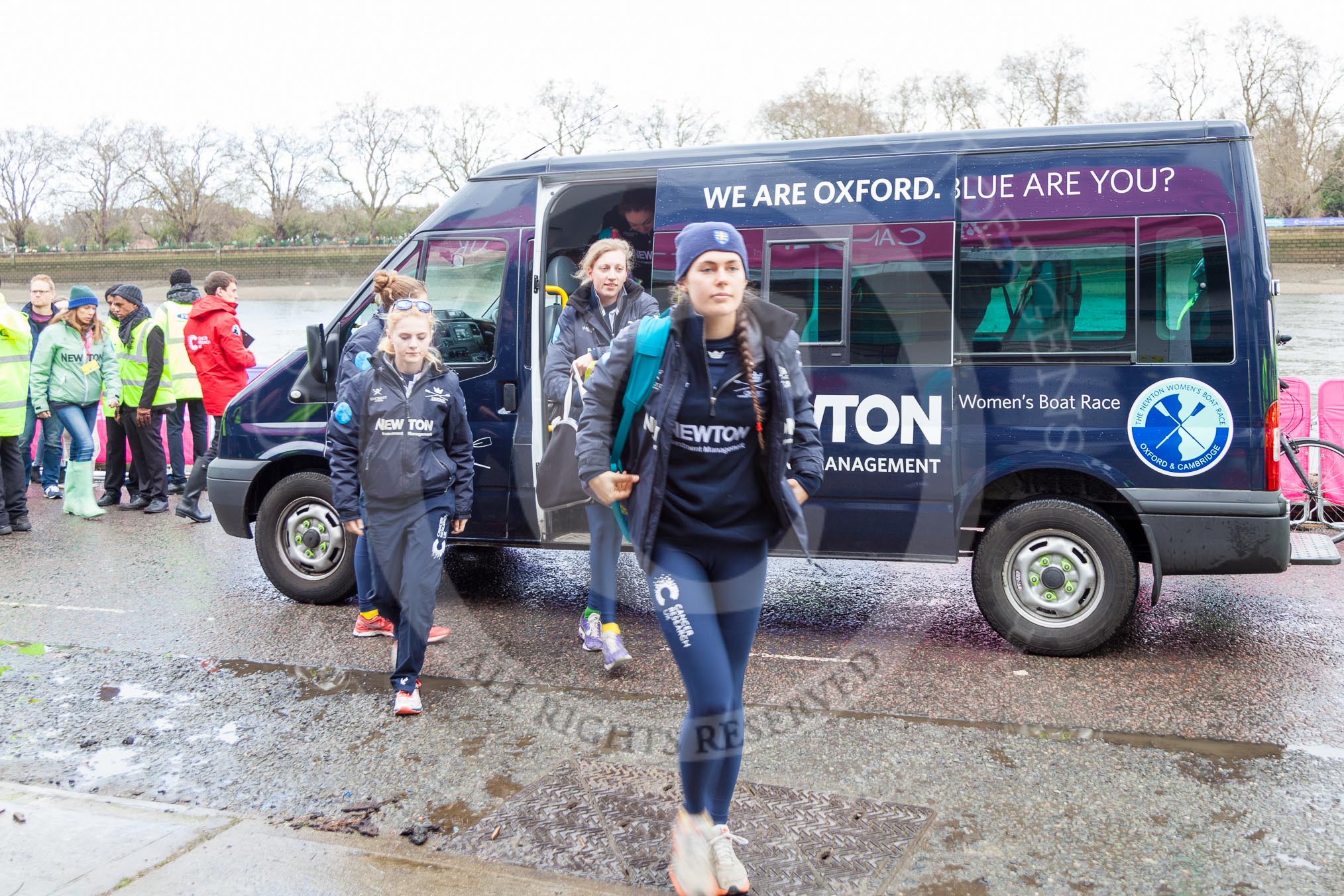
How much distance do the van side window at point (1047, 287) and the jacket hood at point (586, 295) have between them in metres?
1.53

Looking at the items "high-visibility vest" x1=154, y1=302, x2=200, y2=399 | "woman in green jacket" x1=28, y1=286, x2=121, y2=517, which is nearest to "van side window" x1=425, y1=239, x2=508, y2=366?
"high-visibility vest" x1=154, y1=302, x2=200, y2=399

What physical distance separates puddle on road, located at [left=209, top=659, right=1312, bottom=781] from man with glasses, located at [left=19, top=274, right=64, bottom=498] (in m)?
6.29

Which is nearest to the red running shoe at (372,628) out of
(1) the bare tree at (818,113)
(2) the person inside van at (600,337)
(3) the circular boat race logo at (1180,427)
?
(2) the person inside van at (600,337)

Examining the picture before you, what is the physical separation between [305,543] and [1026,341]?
4029 mm

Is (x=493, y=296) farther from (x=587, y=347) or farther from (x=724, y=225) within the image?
(x=724, y=225)

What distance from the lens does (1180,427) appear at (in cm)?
527

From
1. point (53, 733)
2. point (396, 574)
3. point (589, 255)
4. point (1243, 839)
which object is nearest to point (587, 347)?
point (589, 255)

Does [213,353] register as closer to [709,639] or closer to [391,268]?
[391,268]

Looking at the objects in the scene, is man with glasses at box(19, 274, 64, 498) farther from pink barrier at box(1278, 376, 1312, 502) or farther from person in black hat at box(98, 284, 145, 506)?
pink barrier at box(1278, 376, 1312, 502)

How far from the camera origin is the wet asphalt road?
367cm

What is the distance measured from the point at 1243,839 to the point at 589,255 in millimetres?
3578

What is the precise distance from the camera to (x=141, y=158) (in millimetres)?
90500

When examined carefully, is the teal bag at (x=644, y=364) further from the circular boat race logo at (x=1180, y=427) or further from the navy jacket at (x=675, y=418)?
the circular boat race logo at (x=1180, y=427)

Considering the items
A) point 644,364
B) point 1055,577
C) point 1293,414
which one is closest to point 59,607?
point 644,364
